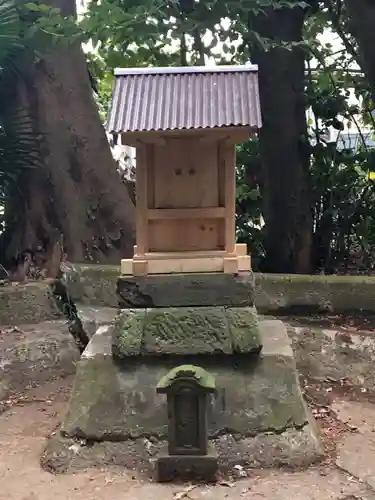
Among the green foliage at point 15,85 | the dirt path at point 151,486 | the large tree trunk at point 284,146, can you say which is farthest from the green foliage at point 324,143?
the dirt path at point 151,486

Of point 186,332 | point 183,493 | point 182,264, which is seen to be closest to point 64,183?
point 182,264

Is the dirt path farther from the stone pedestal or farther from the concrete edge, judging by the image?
the concrete edge

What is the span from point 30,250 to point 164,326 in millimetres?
2442

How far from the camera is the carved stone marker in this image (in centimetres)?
263

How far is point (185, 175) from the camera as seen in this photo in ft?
10.2

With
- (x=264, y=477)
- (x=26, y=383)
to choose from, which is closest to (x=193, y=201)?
(x=264, y=477)

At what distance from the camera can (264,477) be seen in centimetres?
270

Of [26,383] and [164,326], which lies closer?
[164,326]

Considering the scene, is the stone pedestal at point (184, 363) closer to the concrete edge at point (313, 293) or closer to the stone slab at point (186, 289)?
the stone slab at point (186, 289)

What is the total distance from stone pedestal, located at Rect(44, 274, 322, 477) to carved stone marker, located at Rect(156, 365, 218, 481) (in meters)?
0.14

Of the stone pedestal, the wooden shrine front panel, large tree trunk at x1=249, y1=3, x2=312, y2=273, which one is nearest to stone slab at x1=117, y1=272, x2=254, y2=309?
the stone pedestal

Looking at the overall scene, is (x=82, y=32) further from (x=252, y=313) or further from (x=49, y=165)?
(x=252, y=313)

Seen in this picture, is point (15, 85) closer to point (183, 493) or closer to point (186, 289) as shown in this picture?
point (186, 289)

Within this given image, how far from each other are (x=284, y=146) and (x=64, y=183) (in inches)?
74.5
